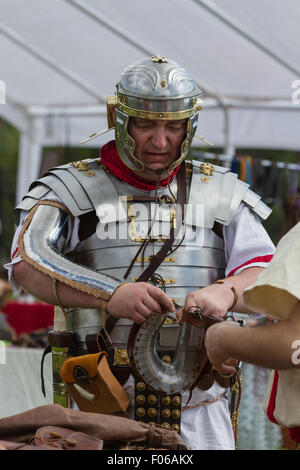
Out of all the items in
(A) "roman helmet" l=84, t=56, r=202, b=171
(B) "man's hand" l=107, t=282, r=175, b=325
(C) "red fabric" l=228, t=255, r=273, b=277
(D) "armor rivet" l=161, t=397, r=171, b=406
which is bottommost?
(D) "armor rivet" l=161, t=397, r=171, b=406

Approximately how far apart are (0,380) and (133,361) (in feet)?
8.07

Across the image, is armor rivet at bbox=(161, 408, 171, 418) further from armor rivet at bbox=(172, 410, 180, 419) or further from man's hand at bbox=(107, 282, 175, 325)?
man's hand at bbox=(107, 282, 175, 325)

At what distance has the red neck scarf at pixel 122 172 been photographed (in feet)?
10.4

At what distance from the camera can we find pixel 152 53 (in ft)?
23.6

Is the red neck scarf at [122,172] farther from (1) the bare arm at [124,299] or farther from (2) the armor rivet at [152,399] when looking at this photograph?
(2) the armor rivet at [152,399]

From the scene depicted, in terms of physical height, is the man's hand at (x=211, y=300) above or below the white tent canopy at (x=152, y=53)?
below

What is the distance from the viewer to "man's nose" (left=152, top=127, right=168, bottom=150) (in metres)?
3.02

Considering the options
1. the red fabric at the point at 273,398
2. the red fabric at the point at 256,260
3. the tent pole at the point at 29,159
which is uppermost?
the tent pole at the point at 29,159

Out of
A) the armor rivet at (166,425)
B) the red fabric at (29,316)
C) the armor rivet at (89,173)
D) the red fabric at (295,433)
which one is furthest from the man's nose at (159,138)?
the red fabric at (29,316)

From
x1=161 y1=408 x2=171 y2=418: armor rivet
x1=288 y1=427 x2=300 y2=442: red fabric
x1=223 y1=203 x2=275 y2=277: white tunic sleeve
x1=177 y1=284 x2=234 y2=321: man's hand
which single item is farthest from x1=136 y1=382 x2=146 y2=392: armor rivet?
x1=288 y1=427 x2=300 y2=442: red fabric

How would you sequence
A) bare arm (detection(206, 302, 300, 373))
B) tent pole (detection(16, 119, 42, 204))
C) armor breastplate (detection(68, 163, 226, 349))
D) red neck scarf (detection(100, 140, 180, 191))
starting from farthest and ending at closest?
tent pole (detection(16, 119, 42, 204)), red neck scarf (detection(100, 140, 180, 191)), armor breastplate (detection(68, 163, 226, 349)), bare arm (detection(206, 302, 300, 373))

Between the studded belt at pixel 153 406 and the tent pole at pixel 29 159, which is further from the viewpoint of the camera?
the tent pole at pixel 29 159

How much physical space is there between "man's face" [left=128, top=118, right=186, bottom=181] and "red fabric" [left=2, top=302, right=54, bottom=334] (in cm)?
479

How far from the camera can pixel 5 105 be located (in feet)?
28.4
